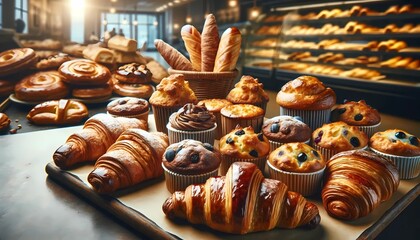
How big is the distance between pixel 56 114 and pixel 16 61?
900 millimetres

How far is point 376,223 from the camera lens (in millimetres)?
1238

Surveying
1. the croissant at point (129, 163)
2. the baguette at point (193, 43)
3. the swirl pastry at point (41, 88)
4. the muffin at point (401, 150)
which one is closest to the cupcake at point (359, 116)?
the muffin at point (401, 150)

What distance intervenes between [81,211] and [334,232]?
37.9 inches

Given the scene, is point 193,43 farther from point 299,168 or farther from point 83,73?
point 299,168

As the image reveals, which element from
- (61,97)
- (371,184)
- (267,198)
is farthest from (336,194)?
(61,97)

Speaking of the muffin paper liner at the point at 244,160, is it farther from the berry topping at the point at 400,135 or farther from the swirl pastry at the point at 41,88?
the swirl pastry at the point at 41,88

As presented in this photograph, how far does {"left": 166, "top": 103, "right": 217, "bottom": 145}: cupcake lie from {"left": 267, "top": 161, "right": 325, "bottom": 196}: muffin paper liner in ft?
1.52

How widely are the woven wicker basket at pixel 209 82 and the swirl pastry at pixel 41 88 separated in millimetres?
1291

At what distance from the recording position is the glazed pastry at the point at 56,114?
2.56 meters

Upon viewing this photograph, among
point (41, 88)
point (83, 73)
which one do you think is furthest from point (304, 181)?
point (41, 88)

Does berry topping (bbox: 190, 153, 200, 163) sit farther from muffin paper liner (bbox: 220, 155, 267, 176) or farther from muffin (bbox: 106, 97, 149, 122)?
muffin (bbox: 106, 97, 149, 122)

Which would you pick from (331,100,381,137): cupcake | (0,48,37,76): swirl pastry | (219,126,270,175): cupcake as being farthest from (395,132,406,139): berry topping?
(0,48,37,76): swirl pastry

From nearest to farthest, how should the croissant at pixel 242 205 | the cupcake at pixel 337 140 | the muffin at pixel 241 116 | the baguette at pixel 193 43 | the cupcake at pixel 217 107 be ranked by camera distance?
1. the croissant at pixel 242 205
2. the cupcake at pixel 337 140
3. the muffin at pixel 241 116
4. the cupcake at pixel 217 107
5. the baguette at pixel 193 43

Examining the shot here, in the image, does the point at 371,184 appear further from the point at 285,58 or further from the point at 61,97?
the point at 285,58
